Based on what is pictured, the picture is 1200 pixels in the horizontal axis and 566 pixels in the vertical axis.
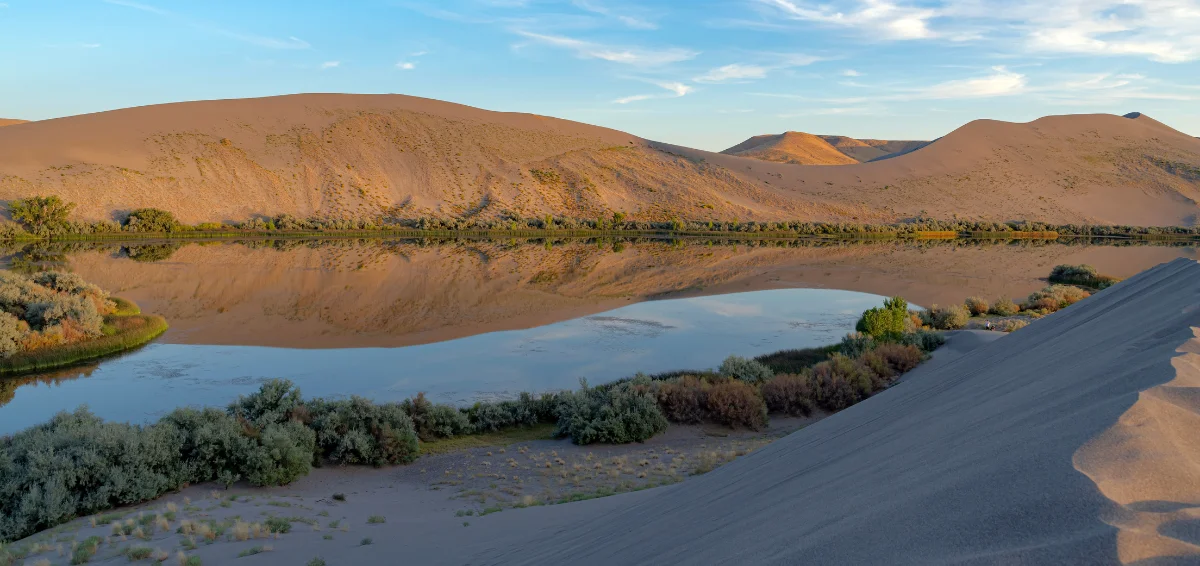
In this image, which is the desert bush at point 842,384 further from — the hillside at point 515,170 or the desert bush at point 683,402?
the hillside at point 515,170

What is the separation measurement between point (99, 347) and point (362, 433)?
460 inches

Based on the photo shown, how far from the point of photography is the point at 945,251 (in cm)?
4688

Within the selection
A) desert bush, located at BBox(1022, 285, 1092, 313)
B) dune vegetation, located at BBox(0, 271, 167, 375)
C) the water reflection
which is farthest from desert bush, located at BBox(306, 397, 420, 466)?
desert bush, located at BBox(1022, 285, 1092, 313)

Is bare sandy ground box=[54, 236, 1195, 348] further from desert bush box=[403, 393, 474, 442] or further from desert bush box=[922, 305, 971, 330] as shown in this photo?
desert bush box=[403, 393, 474, 442]

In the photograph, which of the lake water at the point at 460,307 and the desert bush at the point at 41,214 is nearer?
the lake water at the point at 460,307

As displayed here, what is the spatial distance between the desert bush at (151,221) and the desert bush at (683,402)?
48.8m

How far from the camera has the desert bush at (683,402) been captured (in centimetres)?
1255

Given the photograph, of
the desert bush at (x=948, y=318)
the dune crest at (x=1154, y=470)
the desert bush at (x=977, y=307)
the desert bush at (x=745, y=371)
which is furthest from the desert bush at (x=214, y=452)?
the desert bush at (x=977, y=307)

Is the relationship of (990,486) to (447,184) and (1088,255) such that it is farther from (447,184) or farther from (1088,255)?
(447,184)

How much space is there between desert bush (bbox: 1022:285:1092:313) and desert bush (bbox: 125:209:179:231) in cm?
5119

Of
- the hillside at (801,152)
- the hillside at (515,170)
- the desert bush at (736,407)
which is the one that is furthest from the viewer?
the hillside at (801,152)

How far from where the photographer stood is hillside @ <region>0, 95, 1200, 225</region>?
6388 cm

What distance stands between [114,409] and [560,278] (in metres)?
20.6

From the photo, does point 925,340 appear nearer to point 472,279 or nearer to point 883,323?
point 883,323
